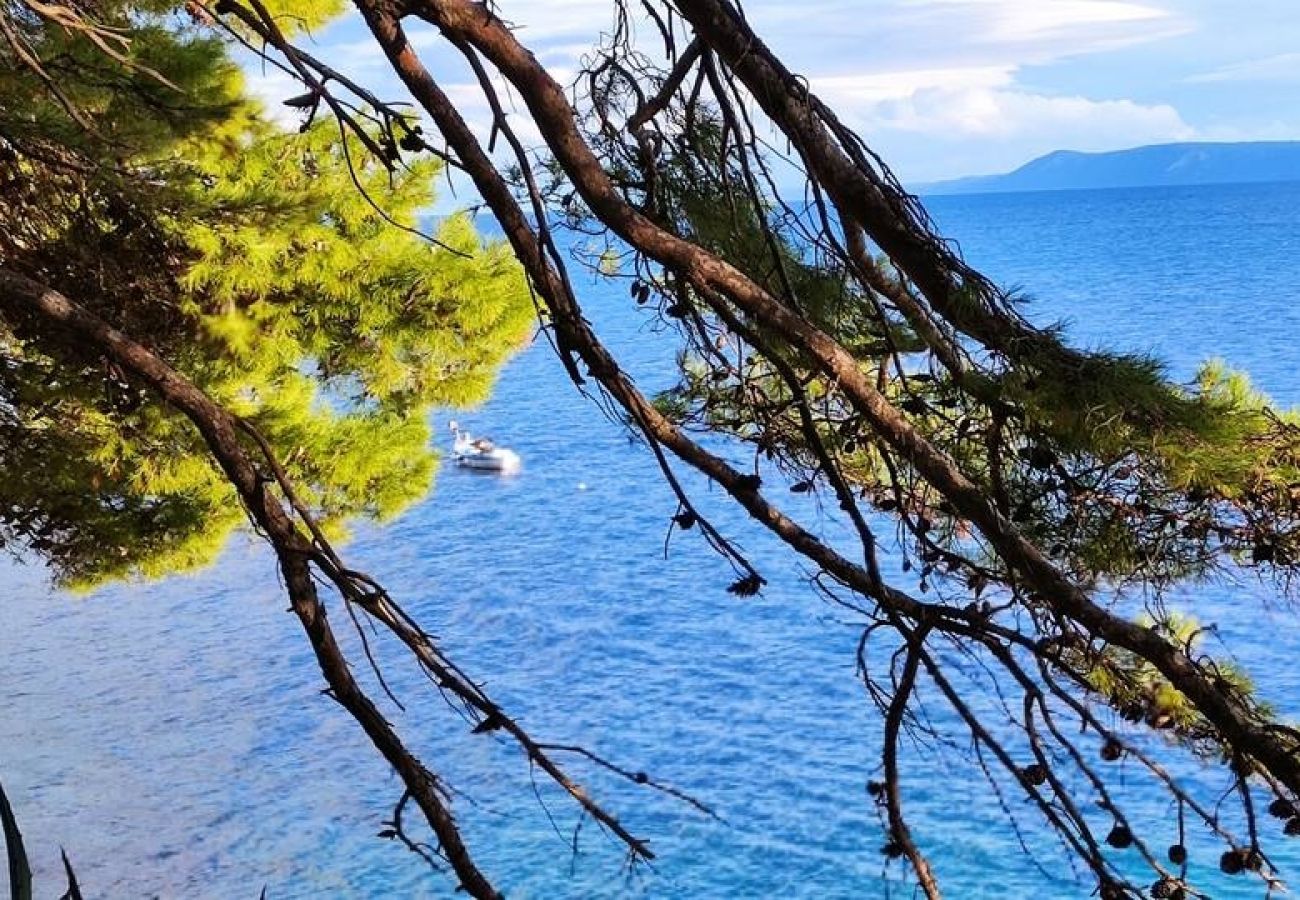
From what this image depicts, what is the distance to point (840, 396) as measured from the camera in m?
2.00

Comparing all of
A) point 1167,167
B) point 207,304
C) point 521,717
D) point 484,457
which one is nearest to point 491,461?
point 484,457

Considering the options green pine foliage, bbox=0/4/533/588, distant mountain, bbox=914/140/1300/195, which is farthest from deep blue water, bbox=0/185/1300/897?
distant mountain, bbox=914/140/1300/195

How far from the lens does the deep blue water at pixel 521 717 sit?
914 centimetres

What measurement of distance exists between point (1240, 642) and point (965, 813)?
3521 mm

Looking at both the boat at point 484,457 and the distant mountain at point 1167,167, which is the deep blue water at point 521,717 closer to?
the boat at point 484,457

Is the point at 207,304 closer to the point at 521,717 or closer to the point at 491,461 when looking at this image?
the point at 521,717

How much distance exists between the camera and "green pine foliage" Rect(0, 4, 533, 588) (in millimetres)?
4000

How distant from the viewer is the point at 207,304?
5.26m

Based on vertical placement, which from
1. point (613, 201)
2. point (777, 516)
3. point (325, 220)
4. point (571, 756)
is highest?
point (325, 220)

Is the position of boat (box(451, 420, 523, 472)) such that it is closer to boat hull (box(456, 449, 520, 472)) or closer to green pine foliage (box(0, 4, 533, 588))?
boat hull (box(456, 449, 520, 472))

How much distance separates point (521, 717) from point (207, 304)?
6.85 meters

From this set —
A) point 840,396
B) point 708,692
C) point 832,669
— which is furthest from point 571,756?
point 840,396

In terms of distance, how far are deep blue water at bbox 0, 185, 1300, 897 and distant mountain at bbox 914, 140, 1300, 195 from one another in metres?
117

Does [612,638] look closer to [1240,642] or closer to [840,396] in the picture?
[1240,642]
